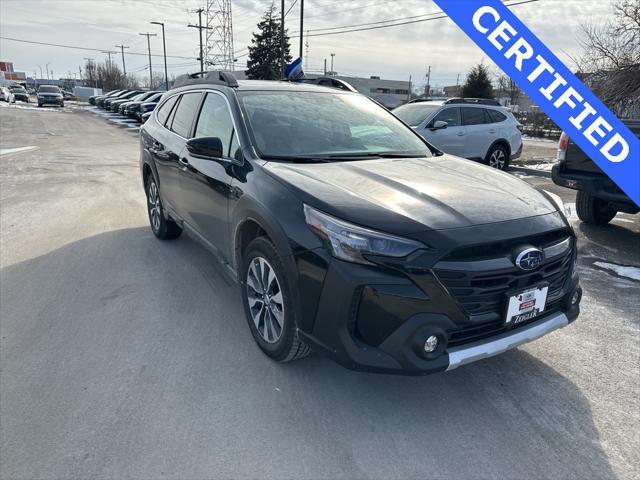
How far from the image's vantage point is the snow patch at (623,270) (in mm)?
4828

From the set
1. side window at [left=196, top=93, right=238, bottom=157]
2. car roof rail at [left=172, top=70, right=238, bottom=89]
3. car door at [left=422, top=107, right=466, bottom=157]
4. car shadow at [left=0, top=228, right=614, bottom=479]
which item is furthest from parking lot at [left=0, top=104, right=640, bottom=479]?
car door at [left=422, top=107, right=466, bottom=157]

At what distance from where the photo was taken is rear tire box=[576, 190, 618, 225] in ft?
21.5

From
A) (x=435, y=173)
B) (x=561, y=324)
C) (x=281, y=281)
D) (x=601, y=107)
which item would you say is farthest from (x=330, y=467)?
(x=601, y=107)

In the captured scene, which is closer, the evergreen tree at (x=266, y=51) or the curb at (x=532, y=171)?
the curb at (x=532, y=171)

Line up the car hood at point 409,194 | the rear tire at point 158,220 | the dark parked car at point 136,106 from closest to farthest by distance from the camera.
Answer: the car hood at point 409,194 → the rear tire at point 158,220 → the dark parked car at point 136,106

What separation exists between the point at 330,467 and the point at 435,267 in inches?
43.1

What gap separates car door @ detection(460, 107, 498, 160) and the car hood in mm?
7776

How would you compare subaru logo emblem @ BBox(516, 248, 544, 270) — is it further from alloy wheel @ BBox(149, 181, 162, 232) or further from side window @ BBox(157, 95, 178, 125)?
alloy wheel @ BBox(149, 181, 162, 232)

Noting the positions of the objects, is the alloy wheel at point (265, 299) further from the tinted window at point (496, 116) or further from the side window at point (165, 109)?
the tinted window at point (496, 116)

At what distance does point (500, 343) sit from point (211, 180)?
2.40 metres

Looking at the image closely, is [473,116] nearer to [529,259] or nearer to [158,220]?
[158,220]

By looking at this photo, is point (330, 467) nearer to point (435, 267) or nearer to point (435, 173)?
point (435, 267)

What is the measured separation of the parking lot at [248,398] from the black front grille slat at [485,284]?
21.9 inches

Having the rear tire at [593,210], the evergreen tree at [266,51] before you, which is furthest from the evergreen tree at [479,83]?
the rear tire at [593,210]
